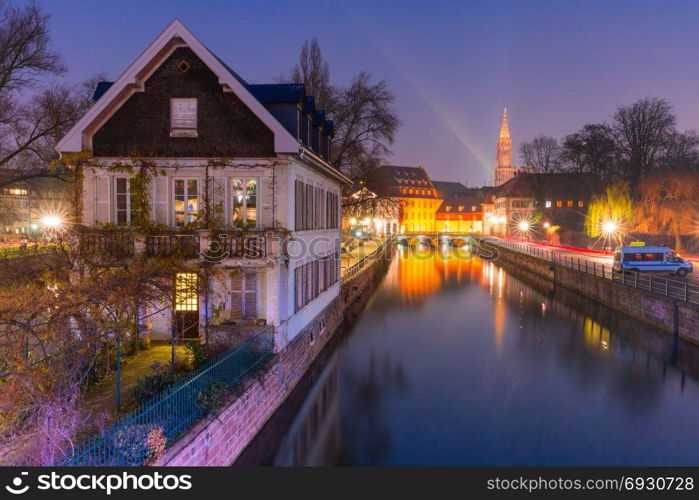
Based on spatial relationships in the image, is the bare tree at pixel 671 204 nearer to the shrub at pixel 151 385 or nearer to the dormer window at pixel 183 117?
the dormer window at pixel 183 117

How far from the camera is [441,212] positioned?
129250 mm

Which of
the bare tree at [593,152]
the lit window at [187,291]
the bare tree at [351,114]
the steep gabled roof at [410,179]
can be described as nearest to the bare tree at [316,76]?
the bare tree at [351,114]

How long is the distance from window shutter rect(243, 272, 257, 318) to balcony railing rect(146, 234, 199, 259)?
1.52 m

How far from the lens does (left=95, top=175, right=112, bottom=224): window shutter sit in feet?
49.5

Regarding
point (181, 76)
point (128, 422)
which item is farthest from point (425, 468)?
point (181, 76)

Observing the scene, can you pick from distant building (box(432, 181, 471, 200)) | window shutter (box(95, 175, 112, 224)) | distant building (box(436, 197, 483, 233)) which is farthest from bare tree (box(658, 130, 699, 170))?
distant building (box(432, 181, 471, 200))

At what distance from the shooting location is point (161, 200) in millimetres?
15047

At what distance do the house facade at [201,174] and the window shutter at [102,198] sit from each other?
28mm

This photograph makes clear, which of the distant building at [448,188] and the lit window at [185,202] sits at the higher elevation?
the distant building at [448,188]

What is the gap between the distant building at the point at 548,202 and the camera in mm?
67688

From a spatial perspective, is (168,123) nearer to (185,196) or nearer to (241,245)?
(185,196)

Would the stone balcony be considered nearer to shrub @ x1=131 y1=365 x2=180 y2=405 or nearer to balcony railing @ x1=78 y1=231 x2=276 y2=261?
balcony railing @ x1=78 y1=231 x2=276 y2=261

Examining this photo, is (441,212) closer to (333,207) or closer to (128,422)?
(333,207)

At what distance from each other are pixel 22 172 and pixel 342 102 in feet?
58.0
